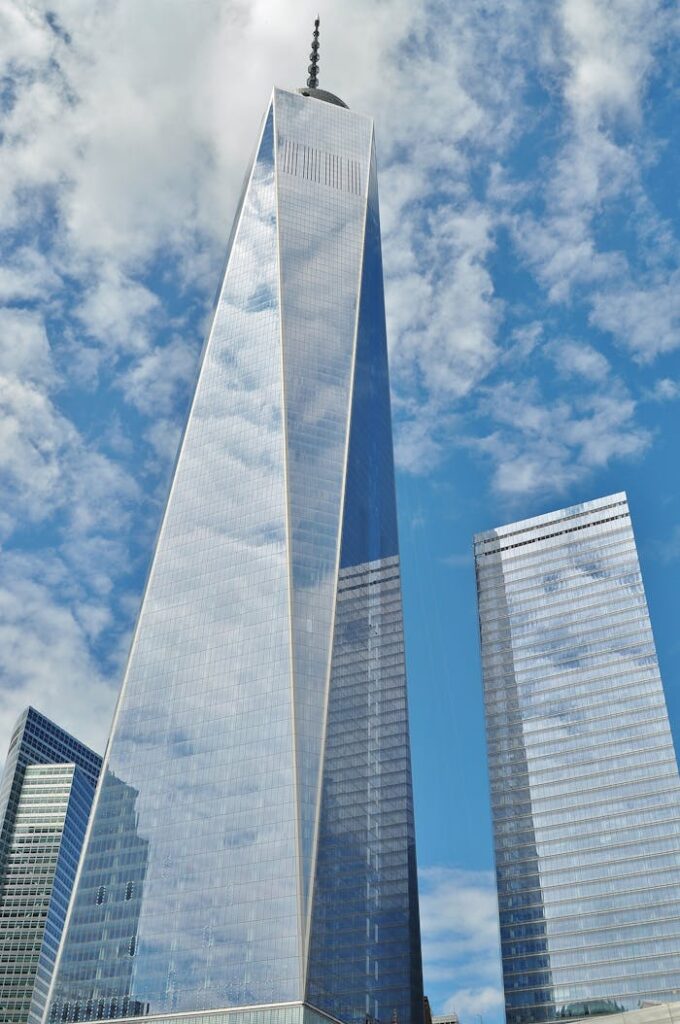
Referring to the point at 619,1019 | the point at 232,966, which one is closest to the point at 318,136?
the point at 232,966

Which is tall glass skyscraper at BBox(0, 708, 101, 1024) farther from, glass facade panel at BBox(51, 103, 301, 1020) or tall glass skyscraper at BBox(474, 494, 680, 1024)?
glass facade panel at BBox(51, 103, 301, 1020)

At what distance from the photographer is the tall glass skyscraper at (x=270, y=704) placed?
99750 mm

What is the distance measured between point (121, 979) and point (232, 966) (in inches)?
478

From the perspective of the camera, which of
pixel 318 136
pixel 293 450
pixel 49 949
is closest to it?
pixel 293 450

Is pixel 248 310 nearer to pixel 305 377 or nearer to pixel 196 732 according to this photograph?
pixel 305 377

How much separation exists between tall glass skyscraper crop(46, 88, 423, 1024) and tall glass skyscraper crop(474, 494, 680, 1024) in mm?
27733

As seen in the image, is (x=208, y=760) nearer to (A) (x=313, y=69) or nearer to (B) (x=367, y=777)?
(B) (x=367, y=777)

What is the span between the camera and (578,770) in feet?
500

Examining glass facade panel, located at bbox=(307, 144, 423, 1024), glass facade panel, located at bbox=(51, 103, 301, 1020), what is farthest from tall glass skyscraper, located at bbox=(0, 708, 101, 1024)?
glass facade panel, located at bbox=(307, 144, 423, 1024)

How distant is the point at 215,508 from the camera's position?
130 m

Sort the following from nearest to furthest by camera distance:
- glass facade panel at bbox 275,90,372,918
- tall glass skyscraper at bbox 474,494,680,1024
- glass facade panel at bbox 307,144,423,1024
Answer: glass facade panel at bbox 307,144,423,1024 < glass facade panel at bbox 275,90,372,918 < tall glass skyscraper at bbox 474,494,680,1024

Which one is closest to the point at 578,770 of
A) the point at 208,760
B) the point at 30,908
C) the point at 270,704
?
the point at 270,704

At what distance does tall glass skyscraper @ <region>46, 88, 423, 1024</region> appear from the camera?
99.8 metres

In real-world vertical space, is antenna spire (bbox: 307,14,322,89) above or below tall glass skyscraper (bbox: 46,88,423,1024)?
above
